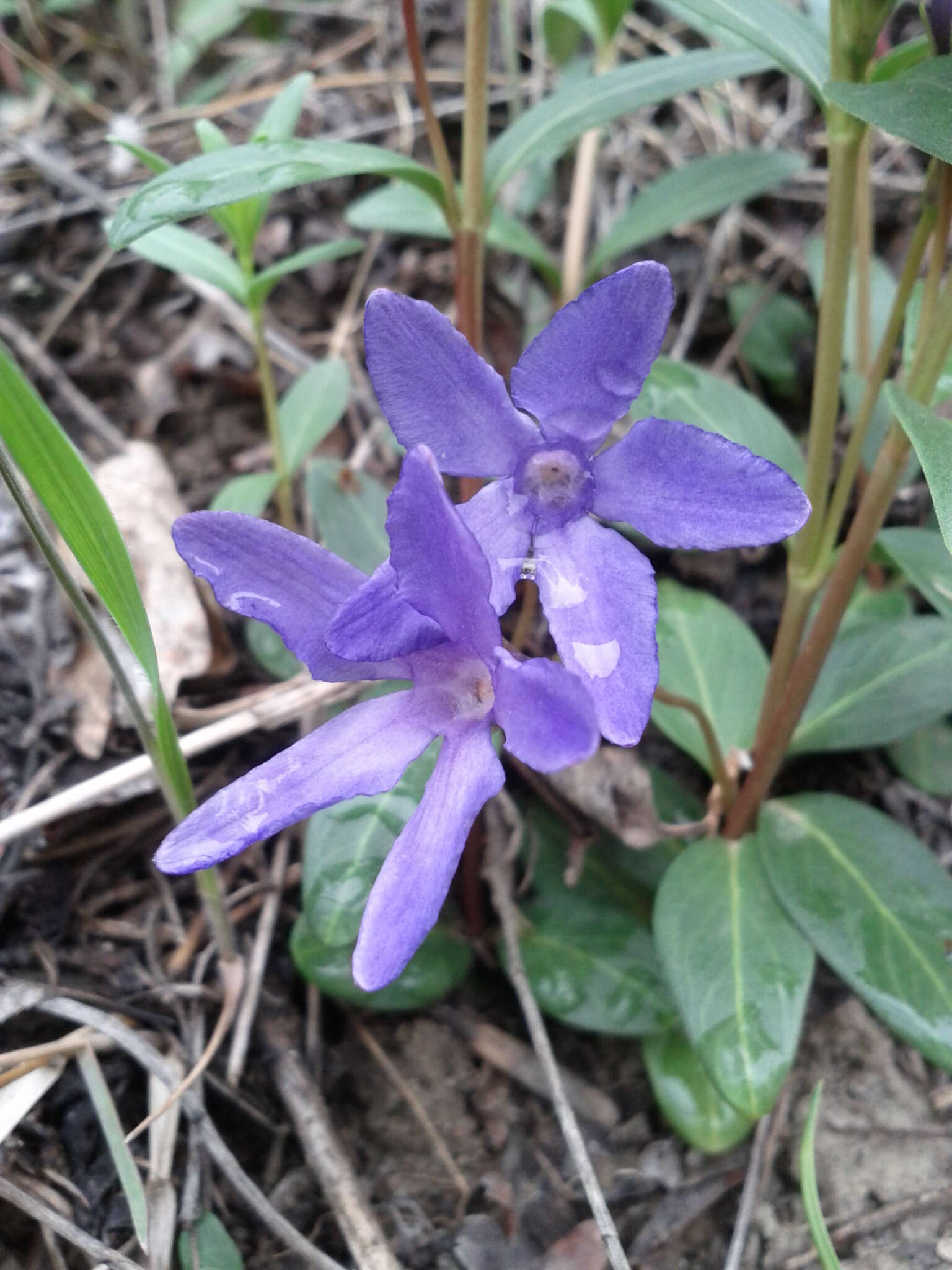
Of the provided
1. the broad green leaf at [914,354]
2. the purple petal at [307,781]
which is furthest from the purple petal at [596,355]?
the broad green leaf at [914,354]

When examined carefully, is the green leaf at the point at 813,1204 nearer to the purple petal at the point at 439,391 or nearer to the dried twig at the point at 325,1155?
the dried twig at the point at 325,1155

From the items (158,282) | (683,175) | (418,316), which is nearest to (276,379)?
(158,282)

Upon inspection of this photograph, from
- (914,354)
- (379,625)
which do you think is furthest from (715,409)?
(379,625)

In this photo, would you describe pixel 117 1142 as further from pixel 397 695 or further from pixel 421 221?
pixel 421 221

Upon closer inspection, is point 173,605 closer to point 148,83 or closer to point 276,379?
point 276,379

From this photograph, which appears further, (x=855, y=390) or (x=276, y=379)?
(x=276, y=379)

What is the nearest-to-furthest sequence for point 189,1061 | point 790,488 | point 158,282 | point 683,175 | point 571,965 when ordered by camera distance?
point 790,488, point 189,1061, point 571,965, point 683,175, point 158,282

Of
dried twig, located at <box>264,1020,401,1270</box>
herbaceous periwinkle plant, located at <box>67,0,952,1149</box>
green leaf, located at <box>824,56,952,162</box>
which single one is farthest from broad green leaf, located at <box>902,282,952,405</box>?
dried twig, located at <box>264,1020,401,1270</box>

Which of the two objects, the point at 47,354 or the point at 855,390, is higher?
the point at 855,390
